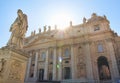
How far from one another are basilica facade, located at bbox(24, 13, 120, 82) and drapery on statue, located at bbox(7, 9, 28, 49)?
721 inches

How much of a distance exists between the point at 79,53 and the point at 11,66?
20.9 meters

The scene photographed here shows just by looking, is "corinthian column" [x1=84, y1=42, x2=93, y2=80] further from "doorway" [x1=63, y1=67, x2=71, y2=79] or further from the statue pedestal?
the statue pedestal

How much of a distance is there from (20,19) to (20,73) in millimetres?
2793

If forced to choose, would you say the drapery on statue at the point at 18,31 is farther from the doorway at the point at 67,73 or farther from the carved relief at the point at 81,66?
the doorway at the point at 67,73

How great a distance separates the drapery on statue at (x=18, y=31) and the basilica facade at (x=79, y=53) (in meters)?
18.3

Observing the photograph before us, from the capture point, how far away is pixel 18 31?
5.88 m

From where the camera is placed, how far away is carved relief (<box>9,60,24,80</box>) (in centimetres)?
474

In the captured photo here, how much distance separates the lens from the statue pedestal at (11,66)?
448 cm

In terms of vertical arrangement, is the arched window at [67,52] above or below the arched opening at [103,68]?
above

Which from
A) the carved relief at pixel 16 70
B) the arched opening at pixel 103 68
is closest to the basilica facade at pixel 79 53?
the arched opening at pixel 103 68

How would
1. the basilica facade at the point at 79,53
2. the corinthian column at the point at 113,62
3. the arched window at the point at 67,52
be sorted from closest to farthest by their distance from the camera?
the corinthian column at the point at 113,62, the basilica facade at the point at 79,53, the arched window at the point at 67,52

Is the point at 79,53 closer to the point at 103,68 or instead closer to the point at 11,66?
the point at 103,68

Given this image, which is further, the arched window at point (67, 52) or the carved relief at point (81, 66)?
the arched window at point (67, 52)

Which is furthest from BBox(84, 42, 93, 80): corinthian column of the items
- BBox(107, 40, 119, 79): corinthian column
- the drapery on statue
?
the drapery on statue
